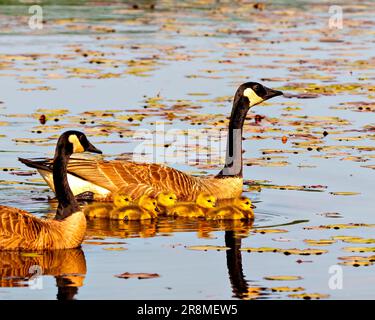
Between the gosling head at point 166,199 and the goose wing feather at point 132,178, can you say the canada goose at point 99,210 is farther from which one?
the goose wing feather at point 132,178

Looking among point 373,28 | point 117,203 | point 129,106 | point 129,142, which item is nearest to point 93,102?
point 129,106

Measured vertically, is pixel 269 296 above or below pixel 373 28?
below

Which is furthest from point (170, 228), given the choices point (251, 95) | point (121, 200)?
point (251, 95)

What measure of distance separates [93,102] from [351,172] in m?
7.21

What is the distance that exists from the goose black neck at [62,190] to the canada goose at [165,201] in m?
2.11

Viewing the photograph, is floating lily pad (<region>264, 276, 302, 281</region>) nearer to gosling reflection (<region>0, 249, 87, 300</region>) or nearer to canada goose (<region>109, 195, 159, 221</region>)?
gosling reflection (<region>0, 249, 87, 300</region>)

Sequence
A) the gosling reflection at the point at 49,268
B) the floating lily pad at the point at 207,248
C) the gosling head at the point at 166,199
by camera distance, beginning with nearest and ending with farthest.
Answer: the gosling reflection at the point at 49,268 → the floating lily pad at the point at 207,248 → the gosling head at the point at 166,199

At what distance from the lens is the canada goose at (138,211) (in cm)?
1684

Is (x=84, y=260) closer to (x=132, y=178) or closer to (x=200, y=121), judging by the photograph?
(x=132, y=178)

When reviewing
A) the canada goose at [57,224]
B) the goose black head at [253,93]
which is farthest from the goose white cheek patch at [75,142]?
the goose black head at [253,93]

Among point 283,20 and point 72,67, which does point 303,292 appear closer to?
point 72,67

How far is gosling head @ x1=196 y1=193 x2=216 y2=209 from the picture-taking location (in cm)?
1741

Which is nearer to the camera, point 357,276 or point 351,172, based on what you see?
point 357,276

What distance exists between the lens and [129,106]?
2481 cm
